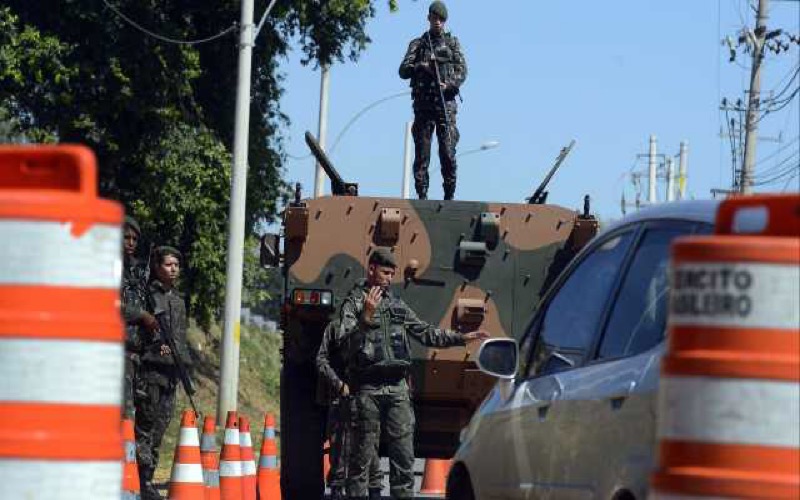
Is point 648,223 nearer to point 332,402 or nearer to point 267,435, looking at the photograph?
point 332,402

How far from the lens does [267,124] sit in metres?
32.8

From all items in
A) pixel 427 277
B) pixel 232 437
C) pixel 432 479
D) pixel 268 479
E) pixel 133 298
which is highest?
pixel 427 277

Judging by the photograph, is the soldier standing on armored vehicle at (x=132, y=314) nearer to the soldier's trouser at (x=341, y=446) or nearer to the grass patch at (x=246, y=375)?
the soldier's trouser at (x=341, y=446)

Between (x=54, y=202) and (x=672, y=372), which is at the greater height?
(x=54, y=202)

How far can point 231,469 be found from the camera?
1353 centimetres

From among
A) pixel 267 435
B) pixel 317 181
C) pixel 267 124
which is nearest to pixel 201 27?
pixel 267 124

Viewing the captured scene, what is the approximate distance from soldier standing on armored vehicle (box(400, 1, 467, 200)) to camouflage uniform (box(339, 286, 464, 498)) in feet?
14.5

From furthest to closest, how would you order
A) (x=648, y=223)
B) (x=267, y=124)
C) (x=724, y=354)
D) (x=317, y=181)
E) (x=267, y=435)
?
(x=317, y=181) → (x=267, y=124) → (x=267, y=435) → (x=648, y=223) → (x=724, y=354)

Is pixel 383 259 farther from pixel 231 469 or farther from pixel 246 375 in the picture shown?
pixel 246 375

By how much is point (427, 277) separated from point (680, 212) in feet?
26.7

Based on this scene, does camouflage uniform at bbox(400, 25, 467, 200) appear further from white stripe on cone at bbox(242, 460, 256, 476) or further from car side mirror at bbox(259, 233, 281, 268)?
white stripe on cone at bbox(242, 460, 256, 476)

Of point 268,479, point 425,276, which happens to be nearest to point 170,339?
point 268,479

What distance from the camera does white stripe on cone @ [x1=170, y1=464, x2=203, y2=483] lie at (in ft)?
38.9

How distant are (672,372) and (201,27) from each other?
1071 inches
